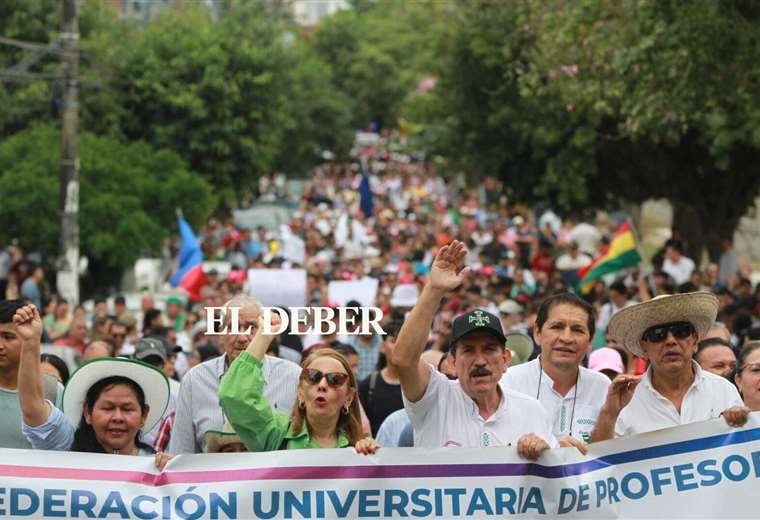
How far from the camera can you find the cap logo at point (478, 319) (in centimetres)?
668

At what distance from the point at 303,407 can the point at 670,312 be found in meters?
1.59

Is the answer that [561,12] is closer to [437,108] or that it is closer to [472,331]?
[437,108]

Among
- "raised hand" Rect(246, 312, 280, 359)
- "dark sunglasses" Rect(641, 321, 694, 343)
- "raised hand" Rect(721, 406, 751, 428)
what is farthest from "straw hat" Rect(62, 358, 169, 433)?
"raised hand" Rect(721, 406, 751, 428)

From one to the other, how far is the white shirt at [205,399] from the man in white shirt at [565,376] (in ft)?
3.68

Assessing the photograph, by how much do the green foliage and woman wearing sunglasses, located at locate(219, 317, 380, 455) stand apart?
20.4 meters

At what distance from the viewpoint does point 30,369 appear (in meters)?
6.51

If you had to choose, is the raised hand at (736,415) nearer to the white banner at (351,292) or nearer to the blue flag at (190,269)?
the white banner at (351,292)

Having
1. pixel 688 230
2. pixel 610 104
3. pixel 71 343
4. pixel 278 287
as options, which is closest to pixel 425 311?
pixel 278 287

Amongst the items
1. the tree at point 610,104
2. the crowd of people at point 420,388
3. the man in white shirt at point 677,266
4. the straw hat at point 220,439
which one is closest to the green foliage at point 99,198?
the tree at point 610,104

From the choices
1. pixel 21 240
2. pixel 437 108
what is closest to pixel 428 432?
pixel 21 240

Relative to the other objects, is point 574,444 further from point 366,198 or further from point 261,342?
point 366,198

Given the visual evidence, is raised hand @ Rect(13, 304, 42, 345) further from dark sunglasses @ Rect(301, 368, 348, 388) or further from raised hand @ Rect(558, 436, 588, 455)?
raised hand @ Rect(558, 436, 588, 455)

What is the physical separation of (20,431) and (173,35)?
33.1m

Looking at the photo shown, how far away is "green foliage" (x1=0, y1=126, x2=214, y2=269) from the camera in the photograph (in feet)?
88.8
